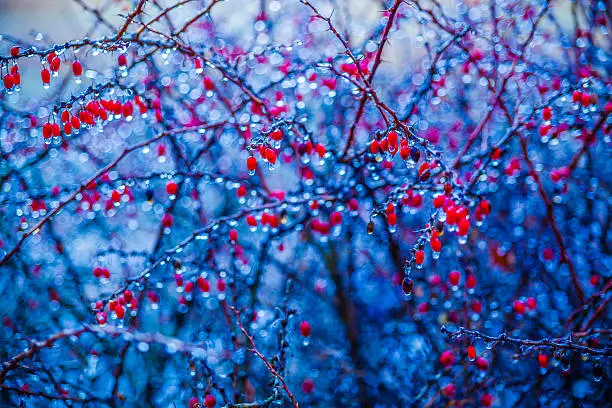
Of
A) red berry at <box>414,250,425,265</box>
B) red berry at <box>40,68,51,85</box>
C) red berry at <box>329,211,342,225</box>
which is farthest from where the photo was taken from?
red berry at <box>329,211,342,225</box>

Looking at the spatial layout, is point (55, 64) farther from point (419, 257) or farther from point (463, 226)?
point (463, 226)

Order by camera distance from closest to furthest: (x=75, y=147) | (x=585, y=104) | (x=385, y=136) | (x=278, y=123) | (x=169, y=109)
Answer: (x=278, y=123)
(x=385, y=136)
(x=585, y=104)
(x=169, y=109)
(x=75, y=147)

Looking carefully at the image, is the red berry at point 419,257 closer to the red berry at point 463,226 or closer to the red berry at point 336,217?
the red berry at point 463,226

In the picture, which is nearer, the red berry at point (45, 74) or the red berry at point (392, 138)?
the red berry at point (392, 138)

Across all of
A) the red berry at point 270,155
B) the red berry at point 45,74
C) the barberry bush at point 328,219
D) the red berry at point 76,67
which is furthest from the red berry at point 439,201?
the red berry at point 45,74

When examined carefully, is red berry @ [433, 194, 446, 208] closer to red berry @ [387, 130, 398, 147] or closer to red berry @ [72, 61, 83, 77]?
red berry @ [387, 130, 398, 147]

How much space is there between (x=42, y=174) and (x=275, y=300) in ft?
6.71

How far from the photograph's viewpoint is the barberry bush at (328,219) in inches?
101

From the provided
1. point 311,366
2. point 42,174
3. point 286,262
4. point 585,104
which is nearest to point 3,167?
point 42,174

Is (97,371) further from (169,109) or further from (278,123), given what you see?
(278,123)

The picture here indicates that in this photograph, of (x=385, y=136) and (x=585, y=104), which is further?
(x=585, y=104)

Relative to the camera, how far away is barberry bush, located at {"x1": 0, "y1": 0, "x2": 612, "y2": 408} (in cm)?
257

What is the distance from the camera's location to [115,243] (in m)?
3.84

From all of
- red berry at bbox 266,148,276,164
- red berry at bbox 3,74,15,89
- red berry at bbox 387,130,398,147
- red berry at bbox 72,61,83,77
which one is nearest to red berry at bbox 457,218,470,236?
red berry at bbox 387,130,398,147
